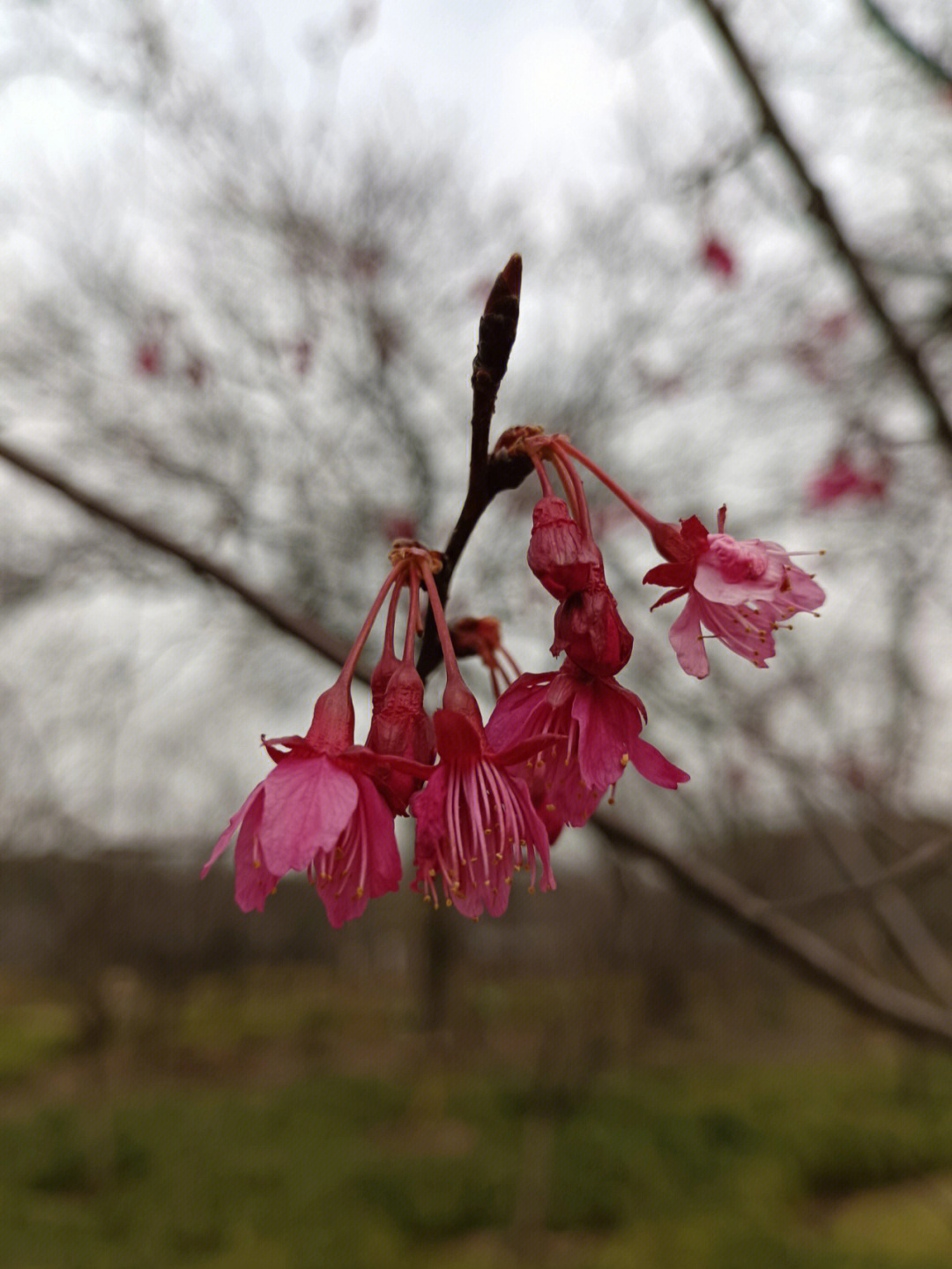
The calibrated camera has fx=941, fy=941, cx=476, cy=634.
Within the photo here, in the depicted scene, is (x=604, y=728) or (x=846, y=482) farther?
(x=846, y=482)

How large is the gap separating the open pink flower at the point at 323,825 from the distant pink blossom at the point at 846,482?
2972 millimetres

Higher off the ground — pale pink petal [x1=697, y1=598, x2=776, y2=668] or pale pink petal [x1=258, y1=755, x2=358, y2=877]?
pale pink petal [x1=697, y1=598, x2=776, y2=668]

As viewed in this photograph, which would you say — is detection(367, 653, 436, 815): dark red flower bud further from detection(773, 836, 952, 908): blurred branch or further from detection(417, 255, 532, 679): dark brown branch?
detection(773, 836, 952, 908): blurred branch

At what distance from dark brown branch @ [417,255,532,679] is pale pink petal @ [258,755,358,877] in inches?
5.2

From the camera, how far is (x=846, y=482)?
3385 millimetres

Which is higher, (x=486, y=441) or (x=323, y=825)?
(x=486, y=441)

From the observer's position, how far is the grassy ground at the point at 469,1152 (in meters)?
5.70

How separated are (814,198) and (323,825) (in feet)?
3.89

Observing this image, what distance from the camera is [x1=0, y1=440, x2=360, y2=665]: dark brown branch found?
976 mm

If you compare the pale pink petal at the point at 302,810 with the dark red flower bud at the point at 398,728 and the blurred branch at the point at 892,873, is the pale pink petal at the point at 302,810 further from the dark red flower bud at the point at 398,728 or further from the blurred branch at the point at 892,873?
the blurred branch at the point at 892,873

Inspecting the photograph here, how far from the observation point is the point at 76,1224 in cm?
576

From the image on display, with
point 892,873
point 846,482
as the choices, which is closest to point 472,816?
point 892,873

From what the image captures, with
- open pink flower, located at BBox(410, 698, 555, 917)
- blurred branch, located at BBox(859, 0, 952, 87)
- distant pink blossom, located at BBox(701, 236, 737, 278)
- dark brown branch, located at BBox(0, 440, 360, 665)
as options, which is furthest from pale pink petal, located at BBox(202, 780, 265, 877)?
distant pink blossom, located at BBox(701, 236, 737, 278)

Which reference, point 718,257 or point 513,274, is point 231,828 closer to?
point 513,274
